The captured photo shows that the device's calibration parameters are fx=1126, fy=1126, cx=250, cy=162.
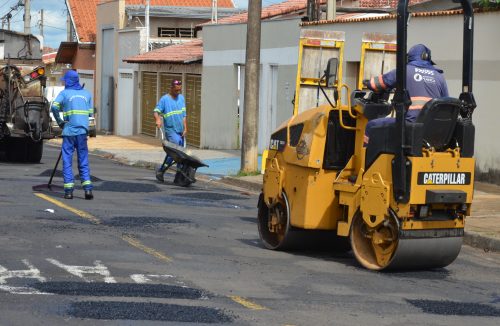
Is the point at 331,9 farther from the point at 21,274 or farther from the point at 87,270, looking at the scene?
the point at 21,274

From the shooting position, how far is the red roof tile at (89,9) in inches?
2024

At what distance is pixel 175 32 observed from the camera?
47094 mm

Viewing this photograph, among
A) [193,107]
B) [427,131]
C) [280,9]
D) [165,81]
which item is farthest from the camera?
[165,81]

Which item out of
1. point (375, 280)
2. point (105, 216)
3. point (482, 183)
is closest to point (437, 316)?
point (375, 280)

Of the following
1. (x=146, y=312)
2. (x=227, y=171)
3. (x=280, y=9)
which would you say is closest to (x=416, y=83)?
(x=146, y=312)

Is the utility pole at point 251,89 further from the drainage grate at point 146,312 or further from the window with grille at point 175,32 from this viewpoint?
the window with grille at point 175,32

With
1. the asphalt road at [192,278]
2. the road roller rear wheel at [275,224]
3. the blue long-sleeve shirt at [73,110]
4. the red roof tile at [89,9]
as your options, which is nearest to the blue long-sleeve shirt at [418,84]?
the asphalt road at [192,278]

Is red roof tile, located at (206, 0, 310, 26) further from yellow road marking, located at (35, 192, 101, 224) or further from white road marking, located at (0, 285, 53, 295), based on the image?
white road marking, located at (0, 285, 53, 295)

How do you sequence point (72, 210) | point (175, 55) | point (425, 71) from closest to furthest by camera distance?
point (425, 71) → point (72, 210) → point (175, 55)

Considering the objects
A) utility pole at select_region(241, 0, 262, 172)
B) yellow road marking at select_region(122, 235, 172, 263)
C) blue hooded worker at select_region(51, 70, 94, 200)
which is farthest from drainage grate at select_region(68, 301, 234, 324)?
utility pole at select_region(241, 0, 262, 172)

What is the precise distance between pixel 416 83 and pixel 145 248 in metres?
3.21

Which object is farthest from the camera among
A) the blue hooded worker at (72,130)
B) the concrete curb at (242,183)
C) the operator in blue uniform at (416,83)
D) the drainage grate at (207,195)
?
the concrete curb at (242,183)

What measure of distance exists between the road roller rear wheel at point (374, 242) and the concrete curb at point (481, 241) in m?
2.64

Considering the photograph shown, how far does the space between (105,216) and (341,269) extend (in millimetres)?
4196
